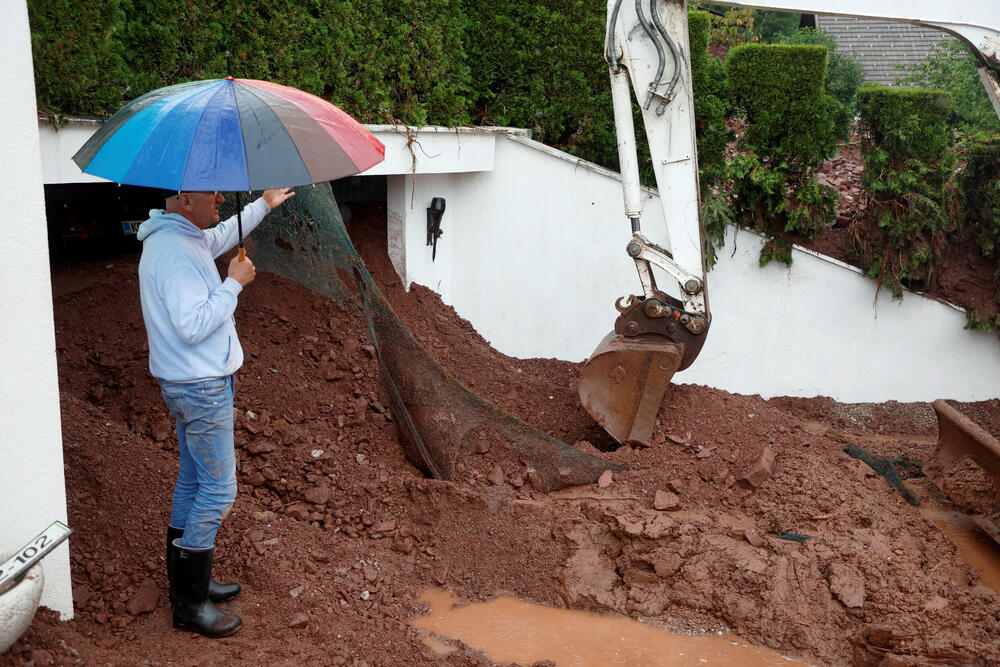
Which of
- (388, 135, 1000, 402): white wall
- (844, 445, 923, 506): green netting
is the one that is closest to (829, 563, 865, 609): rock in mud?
(844, 445, 923, 506): green netting

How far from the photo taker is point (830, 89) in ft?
44.2

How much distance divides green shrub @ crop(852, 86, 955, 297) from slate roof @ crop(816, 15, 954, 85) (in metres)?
10.9

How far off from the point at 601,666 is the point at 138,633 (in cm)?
215

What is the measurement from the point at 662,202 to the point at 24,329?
158 inches

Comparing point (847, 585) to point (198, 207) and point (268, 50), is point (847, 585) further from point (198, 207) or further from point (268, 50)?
point (268, 50)

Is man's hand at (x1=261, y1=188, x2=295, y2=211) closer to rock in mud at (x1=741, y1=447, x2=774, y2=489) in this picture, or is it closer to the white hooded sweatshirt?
the white hooded sweatshirt

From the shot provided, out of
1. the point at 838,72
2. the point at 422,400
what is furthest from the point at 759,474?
the point at 838,72

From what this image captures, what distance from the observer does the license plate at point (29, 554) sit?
3057 millimetres

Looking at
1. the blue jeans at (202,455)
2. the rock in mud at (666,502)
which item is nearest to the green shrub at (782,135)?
the rock in mud at (666,502)

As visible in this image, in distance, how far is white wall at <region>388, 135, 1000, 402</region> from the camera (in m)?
7.93

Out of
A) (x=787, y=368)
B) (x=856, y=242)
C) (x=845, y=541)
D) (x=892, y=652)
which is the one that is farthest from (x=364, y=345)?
(x=856, y=242)

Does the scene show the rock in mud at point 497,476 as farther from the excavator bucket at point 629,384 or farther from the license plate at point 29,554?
the license plate at point 29,554

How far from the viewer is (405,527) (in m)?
4.95

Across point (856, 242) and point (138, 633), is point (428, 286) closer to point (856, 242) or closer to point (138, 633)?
point (856, 242)
